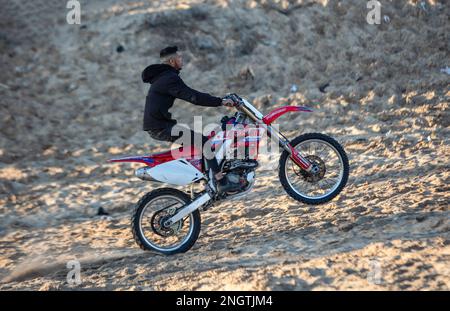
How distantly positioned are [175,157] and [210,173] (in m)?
0.44

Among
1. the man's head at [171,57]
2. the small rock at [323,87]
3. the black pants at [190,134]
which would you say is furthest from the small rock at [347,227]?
the small rock at [323,87]

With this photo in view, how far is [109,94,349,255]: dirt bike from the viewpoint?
19.1 feet

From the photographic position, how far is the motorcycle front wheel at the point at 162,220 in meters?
5.71

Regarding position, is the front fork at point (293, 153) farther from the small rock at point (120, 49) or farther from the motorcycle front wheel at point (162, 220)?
the small rock at point (120, 49)

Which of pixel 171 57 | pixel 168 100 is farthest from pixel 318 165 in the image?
pixel 171 57

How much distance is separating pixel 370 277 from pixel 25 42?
11470mm

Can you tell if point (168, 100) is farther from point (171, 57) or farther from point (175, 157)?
point (175, 157)

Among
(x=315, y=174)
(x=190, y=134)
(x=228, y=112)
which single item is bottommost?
(x=315, y=174)

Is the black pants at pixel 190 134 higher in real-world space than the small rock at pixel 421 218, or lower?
higher

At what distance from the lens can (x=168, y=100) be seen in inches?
234

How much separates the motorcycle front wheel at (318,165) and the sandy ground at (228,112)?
217 mm

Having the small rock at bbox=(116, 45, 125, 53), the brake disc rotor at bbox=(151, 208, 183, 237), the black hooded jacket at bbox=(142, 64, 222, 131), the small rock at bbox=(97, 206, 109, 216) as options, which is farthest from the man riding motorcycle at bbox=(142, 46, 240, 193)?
the small rock at bbox=(116, 45, 125, 53)

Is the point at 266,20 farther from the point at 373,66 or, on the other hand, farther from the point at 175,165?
the point at 175,165

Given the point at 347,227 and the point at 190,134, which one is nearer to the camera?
the point at 347,227
